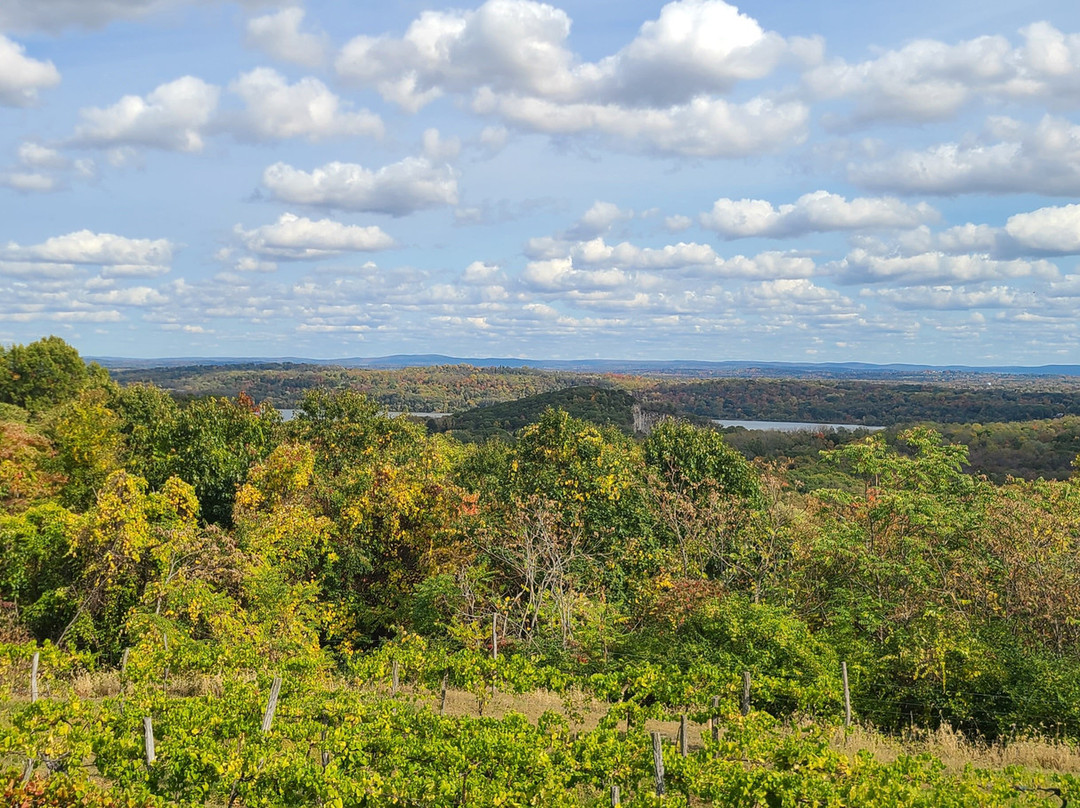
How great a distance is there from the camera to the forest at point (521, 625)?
31.5ft

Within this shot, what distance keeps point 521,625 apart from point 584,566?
356 cm

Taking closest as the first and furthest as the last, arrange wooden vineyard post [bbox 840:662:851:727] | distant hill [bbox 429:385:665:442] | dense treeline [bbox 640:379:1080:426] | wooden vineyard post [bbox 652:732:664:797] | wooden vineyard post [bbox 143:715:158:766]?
wooden vineyard post [bbox 652:732:664:797] → wooden vineyard post [bbox 143:715:158:766] → wooden vineyard post [bbox 840:662:851:727] → distant hill [bbox 429:385:665:442] → dense treeline [bbox 640:379:1080:426]

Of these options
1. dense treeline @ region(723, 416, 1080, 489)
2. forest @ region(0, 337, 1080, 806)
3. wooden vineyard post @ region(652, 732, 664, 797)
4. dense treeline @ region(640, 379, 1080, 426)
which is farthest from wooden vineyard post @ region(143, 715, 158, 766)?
dense treeline @ region(640, 379, 1080, 426)

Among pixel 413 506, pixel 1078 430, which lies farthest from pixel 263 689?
pixel 1078 430

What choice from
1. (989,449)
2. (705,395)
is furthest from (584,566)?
(705,395)

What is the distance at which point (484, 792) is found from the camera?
9297 millimetres

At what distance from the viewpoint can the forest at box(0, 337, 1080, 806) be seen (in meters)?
9.61

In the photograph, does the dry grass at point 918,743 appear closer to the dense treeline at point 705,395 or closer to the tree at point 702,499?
the tree at point 702,499

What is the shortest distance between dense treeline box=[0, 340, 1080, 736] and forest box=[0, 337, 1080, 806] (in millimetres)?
91

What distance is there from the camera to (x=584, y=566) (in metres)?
21.4

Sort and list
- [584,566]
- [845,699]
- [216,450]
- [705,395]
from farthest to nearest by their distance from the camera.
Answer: [705,395] → [216,450] → [584,566] → [845,699]

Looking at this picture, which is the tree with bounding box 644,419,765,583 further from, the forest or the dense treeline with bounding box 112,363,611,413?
the dense treeline with bounding box 112,363,611,413

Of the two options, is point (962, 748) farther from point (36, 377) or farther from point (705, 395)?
point (705, 395)

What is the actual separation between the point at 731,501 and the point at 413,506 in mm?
9727
